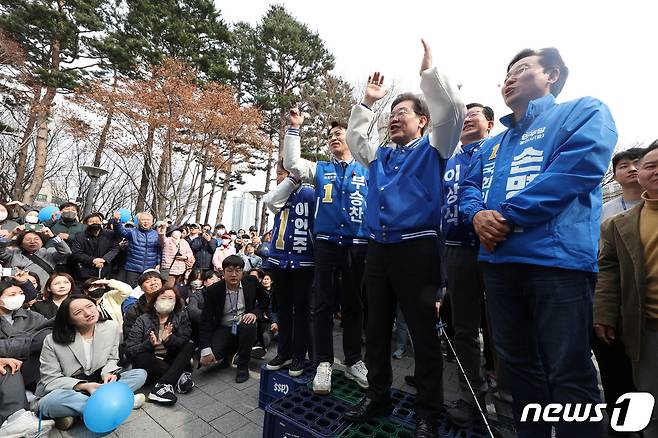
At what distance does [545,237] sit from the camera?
4.78ft

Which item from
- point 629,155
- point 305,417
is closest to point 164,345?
point 305,417

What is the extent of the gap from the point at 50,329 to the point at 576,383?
14.3 ft

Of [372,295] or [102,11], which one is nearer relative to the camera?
[372,295]

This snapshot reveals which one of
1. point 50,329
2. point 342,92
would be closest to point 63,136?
point 342,92

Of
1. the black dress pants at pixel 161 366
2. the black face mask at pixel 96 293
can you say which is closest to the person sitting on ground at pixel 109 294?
the black face mask at pixel 96 293

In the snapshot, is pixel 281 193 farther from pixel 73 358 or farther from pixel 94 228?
pixel 94 228

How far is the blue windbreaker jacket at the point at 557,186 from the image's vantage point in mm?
1420

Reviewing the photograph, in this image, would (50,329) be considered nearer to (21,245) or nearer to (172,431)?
(172,431)

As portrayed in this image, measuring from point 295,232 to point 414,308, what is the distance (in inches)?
56.3

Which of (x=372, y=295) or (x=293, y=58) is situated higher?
(x=293, y=58)

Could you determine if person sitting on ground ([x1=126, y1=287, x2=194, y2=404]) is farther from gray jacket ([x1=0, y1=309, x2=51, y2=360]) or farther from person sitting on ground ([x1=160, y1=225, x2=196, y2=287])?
person sitting on ground ([x1=160, y1=225, x2=196, y2=287])

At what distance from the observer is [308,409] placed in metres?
2.11

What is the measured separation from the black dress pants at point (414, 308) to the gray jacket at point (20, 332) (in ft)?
10.9

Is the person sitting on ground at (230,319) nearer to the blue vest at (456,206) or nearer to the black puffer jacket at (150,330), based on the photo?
the black puffer jacket at (150,330)
